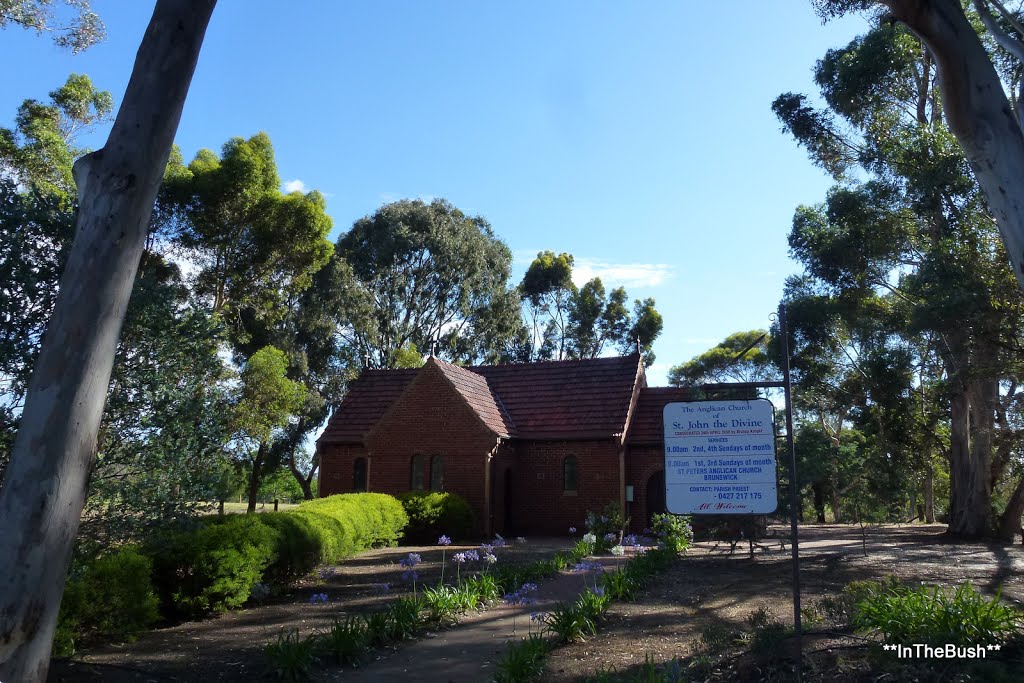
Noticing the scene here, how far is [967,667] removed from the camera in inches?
216

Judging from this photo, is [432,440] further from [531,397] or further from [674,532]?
[674,532]

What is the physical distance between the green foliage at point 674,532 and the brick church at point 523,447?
4.70m

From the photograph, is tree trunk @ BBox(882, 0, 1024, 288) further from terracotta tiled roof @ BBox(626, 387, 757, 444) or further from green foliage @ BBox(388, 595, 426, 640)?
terracotta tiled roof @ BBox(626, 387, 757, 444)

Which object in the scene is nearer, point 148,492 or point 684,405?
point 684,405

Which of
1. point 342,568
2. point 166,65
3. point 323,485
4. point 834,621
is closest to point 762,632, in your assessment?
point 834,621

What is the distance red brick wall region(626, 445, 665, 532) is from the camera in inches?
956

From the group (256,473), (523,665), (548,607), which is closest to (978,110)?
(523,665)

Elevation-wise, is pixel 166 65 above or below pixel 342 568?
above

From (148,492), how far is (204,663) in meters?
2.07

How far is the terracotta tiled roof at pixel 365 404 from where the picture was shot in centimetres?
2689

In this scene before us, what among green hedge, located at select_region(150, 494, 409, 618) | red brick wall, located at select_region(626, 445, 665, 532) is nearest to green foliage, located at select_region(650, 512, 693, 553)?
red brick wall, located at select_region(626, 445, 665, 532)

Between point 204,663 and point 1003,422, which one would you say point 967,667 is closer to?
point 204,663

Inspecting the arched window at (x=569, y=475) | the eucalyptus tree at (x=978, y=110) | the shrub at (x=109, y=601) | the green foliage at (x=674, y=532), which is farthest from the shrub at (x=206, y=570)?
the arched window at (x=569, y=475)

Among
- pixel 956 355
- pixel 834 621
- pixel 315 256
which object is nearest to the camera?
pixel 834 621
